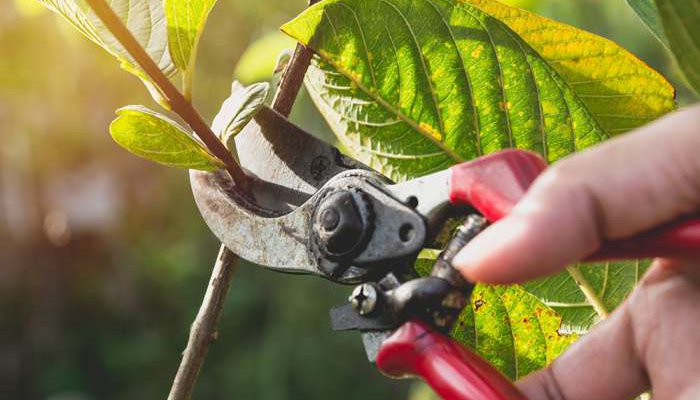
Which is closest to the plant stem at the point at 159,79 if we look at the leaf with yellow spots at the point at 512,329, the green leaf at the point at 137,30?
the green leaf at the point at 137,30

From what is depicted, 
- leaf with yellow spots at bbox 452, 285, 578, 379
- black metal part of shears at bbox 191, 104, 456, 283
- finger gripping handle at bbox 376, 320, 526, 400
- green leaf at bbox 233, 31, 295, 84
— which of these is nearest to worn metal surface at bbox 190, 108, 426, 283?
black metal part of shears at bbox 191, 104, 456, 283

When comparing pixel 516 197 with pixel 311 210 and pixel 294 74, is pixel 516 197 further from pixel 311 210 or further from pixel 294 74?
pixel 294 74

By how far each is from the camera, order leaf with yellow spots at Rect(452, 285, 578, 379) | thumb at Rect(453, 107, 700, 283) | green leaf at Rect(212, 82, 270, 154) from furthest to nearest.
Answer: leaf with yellow spots at Rect(452, 285, 578, 379), green leaf at Rect(212, 82, 270, 154), thumb at Rect(453, 107, 700, 283)

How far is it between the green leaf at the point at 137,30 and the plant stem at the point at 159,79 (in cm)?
1

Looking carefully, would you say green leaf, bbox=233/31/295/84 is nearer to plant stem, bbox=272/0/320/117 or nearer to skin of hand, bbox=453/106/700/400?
plant stem, bbox=272/0/320/117

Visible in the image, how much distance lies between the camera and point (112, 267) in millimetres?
9344

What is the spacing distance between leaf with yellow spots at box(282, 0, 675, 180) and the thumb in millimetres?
403

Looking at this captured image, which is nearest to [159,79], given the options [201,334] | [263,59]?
[201,334]

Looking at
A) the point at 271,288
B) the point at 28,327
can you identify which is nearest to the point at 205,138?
the point at 271,288

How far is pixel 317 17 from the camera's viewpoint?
3.27 ft

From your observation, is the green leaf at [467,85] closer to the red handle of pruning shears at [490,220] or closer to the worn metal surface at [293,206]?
the worn metal surface at [293,206]

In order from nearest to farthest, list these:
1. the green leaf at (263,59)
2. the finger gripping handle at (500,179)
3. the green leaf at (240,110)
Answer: the finger gripping handle at (500,179)
the green leaf at (240,110)
the green leaf at (263,59)

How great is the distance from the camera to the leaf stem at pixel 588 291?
1.10 m

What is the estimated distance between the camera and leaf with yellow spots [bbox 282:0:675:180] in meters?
1.00
